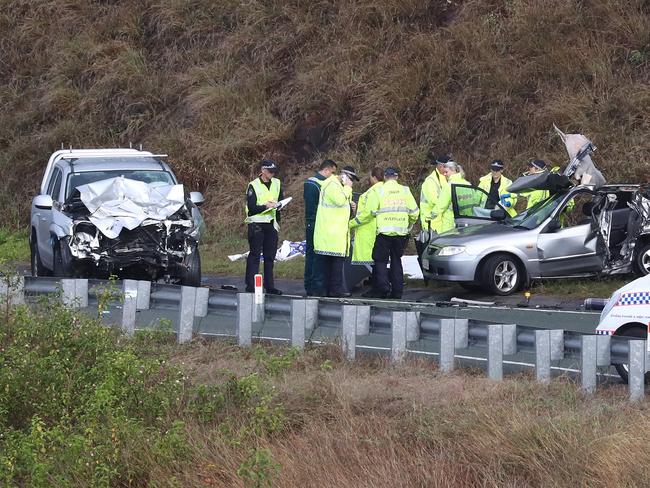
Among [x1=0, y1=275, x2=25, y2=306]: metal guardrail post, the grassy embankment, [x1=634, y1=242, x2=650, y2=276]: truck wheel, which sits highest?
the grassy embankment

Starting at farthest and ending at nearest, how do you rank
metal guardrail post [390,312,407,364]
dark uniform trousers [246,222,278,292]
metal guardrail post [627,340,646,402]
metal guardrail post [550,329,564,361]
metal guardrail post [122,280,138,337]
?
dark uniform trousers [246,222,278,292]
metal guardrail post [122,280,138,337]
metal guardrail post [390,312,407,364]
metal guardrail post [550,329,564,361]
metal guardrail post [627,340,646,402]

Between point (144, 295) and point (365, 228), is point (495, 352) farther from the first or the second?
point (365, 228)

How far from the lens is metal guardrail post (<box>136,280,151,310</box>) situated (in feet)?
42.2

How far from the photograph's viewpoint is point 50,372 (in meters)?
10.3

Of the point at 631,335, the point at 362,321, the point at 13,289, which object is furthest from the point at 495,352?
the point at 13,289

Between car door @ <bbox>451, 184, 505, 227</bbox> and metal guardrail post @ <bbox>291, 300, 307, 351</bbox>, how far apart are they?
6753 millimetres

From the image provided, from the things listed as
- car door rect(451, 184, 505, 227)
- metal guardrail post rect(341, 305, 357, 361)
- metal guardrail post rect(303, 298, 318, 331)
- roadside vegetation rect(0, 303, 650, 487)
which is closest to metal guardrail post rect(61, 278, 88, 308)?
roadside vegetation rect(0, 303, 650, 487)

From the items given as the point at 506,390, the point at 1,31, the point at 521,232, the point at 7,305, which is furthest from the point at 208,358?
the point at 1,31

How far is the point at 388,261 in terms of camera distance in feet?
57.6

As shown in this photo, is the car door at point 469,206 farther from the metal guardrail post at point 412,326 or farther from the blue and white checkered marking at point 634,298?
the blue and white checkered marking at point 634,298

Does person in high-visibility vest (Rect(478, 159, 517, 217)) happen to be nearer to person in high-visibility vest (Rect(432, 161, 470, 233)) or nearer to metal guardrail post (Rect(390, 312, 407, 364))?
person in high-visibility vest (Rect(432, 161, 470, 233))

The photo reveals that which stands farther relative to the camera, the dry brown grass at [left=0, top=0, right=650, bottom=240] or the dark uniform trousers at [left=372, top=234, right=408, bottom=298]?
the dry brown grass at [left=0, top=0, right=650, bottom=240]

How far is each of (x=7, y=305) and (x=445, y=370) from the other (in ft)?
13.4

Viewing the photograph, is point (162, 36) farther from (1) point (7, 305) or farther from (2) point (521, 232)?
(1) point (7, 305)
